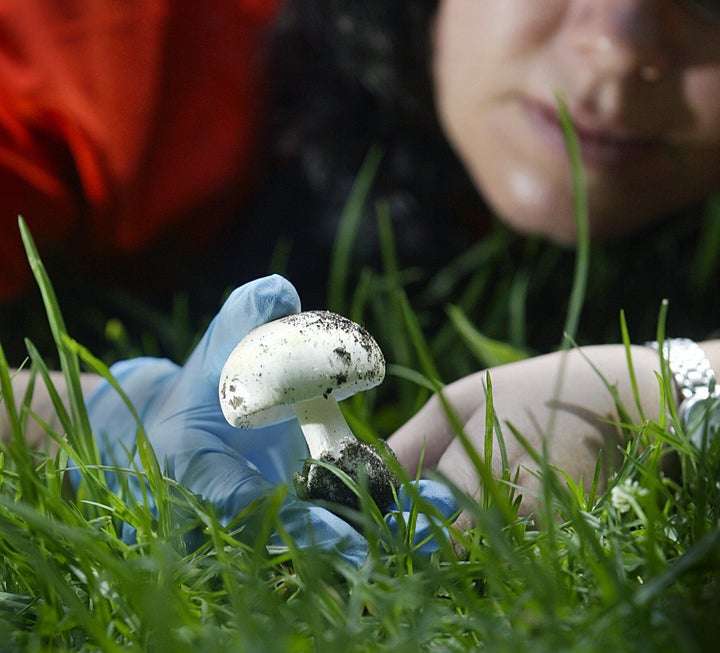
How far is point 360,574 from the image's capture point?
1.90ft

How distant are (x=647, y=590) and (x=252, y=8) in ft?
4.72

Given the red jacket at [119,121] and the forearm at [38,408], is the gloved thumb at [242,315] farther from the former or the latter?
the red jacket at [119,121]

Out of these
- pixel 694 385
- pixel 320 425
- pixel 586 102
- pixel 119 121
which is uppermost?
pixel 119 121

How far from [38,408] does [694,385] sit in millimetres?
657

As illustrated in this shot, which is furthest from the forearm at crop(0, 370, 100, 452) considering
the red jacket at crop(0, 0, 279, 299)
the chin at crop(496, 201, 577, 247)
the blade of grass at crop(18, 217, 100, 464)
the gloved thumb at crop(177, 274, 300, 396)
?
the chin at crop(496, 201, 577, 247)

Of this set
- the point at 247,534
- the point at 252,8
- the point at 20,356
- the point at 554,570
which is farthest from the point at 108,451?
the point at 252,8

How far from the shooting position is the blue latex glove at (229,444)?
0.63m

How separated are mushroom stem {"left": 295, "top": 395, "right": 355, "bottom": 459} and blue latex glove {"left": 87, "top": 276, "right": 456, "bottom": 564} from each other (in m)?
0.05

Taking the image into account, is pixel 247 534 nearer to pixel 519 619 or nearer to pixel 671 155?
pixel 519 619

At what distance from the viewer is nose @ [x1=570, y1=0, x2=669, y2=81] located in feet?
3.75

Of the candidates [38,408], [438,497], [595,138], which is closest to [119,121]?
[38,408]

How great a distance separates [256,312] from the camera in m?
0.67

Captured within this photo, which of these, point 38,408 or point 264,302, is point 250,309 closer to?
point 264,302

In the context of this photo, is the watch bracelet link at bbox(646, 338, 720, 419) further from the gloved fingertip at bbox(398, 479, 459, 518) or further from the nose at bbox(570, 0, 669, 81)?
the nose at bbox(570, 0, 669, 81)
